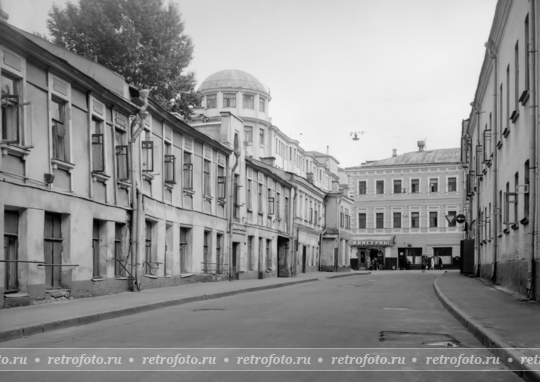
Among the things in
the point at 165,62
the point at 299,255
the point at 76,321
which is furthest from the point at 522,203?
the point at 299,255

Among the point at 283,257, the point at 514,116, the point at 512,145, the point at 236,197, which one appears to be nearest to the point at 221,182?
the point at 236,197

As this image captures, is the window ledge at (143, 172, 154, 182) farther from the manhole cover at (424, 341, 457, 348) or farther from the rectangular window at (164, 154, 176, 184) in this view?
the manhole cover at (424, 341, 457, 348)

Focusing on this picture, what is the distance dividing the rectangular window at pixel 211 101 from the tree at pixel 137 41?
1367 inches

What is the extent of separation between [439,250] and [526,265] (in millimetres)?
60513

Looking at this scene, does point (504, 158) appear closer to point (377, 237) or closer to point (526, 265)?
point (526, 265)

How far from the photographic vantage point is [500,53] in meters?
24.0

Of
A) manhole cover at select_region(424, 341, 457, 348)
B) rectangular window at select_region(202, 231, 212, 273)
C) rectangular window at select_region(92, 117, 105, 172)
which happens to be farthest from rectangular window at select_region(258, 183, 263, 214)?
manhole cover at select_region(424, 341, 457, 348)

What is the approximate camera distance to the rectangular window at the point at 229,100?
7625 centimetres

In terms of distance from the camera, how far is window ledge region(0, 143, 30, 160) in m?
15.1

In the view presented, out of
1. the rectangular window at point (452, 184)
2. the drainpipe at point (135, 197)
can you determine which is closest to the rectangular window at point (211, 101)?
the rectangular window at point (452, 184)

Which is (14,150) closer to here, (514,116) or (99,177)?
(99,177)

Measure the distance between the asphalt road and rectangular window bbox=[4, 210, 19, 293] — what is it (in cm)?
336

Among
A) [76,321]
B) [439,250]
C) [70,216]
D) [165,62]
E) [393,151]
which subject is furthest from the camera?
[393,151]

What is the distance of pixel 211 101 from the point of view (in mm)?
76438
